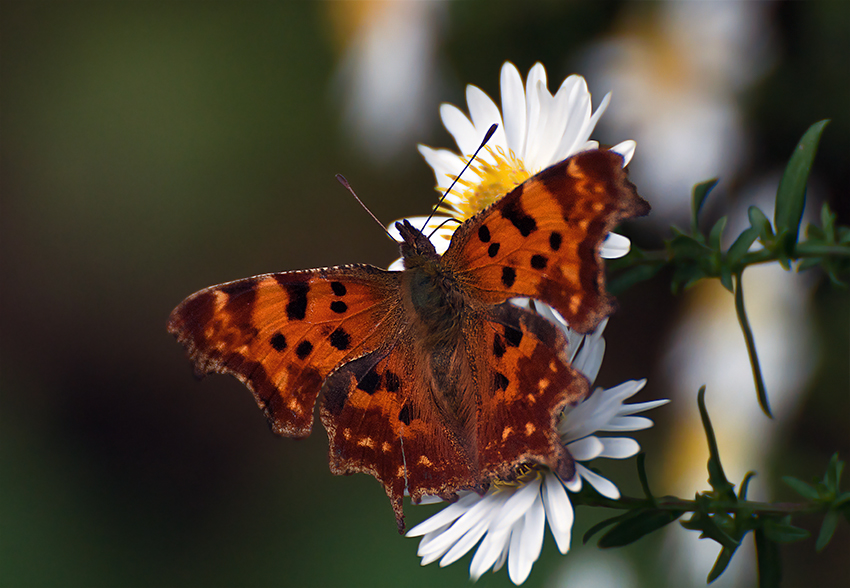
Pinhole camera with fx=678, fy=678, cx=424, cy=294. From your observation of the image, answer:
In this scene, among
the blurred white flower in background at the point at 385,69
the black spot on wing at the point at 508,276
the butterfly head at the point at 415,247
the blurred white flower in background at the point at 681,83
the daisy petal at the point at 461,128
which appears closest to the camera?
the black spot on wing at the point at 508,276

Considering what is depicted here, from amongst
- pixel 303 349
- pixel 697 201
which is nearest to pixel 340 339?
pixel 303 349

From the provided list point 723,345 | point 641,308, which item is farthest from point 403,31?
point 723,345

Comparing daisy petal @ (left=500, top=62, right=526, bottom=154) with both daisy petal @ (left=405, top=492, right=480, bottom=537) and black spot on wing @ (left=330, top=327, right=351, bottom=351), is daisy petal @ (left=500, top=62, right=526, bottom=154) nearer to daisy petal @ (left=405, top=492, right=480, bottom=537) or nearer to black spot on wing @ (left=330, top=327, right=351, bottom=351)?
black spot on wing @ (left=330, top=327, right=351, bottom=351)

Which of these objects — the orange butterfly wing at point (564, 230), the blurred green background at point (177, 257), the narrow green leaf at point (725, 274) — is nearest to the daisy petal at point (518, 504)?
the orange butterfly wing at point (564, 230)

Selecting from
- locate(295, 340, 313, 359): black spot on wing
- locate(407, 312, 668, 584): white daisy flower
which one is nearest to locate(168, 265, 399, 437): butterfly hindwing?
locate(295, 340, 313, 359): black spot on wing

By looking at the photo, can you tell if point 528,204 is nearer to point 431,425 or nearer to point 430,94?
point 431,425

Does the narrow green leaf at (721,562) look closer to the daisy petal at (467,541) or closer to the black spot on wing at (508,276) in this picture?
the daisy petal at (467,541)
